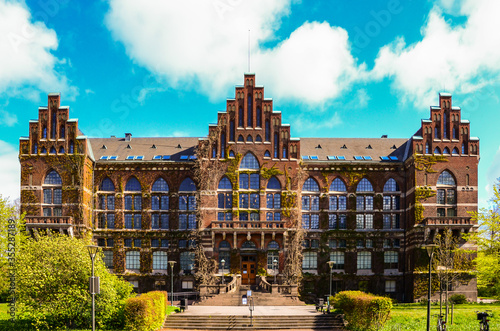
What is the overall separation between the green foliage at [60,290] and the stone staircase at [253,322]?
5529 millimetres

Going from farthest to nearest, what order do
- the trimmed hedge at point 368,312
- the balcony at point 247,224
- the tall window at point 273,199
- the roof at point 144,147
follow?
the roof at point 144,147 < the tall window at point 273,199 < the balcony at point 247,224 < the trimmed hedge at point 368,312

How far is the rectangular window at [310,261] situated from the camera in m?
71.9

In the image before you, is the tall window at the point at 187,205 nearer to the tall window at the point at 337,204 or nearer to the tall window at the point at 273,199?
the tall window at the point at 273,199

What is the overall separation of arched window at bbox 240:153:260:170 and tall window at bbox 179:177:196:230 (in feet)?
24.4

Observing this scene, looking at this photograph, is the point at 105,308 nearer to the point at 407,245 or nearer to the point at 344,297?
the point at 344,297

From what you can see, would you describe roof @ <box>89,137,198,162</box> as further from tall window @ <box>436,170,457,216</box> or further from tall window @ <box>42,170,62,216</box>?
tall window @ <box>436,170,457,216</box>

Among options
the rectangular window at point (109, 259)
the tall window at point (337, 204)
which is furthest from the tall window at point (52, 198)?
the tall window at point (337, 204)

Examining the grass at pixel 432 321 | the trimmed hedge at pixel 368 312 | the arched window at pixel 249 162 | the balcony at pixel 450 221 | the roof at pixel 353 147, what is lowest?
the grass at pixel 432 321

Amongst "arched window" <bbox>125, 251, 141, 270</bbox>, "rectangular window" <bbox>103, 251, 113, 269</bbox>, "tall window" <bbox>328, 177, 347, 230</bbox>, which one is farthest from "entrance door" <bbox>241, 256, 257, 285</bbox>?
"rectangular window" <bbox>103, 251, 113, 269</bbox>

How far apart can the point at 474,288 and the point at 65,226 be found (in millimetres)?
46925

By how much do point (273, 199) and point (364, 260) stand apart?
1398 centimetres

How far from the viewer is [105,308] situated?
43.5m

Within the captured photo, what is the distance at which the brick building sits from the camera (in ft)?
223

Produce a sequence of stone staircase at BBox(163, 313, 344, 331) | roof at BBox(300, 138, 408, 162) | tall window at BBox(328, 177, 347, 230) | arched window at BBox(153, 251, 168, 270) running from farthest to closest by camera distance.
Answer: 1. roof at BBox(300, 138, 408, 162)
2. tall window at BBox(328, 177, 347, 230)
3. arched window at BBox(153, 251, 168, 270)
4. stone staircase at BBox(163, 313, 344, 331)
